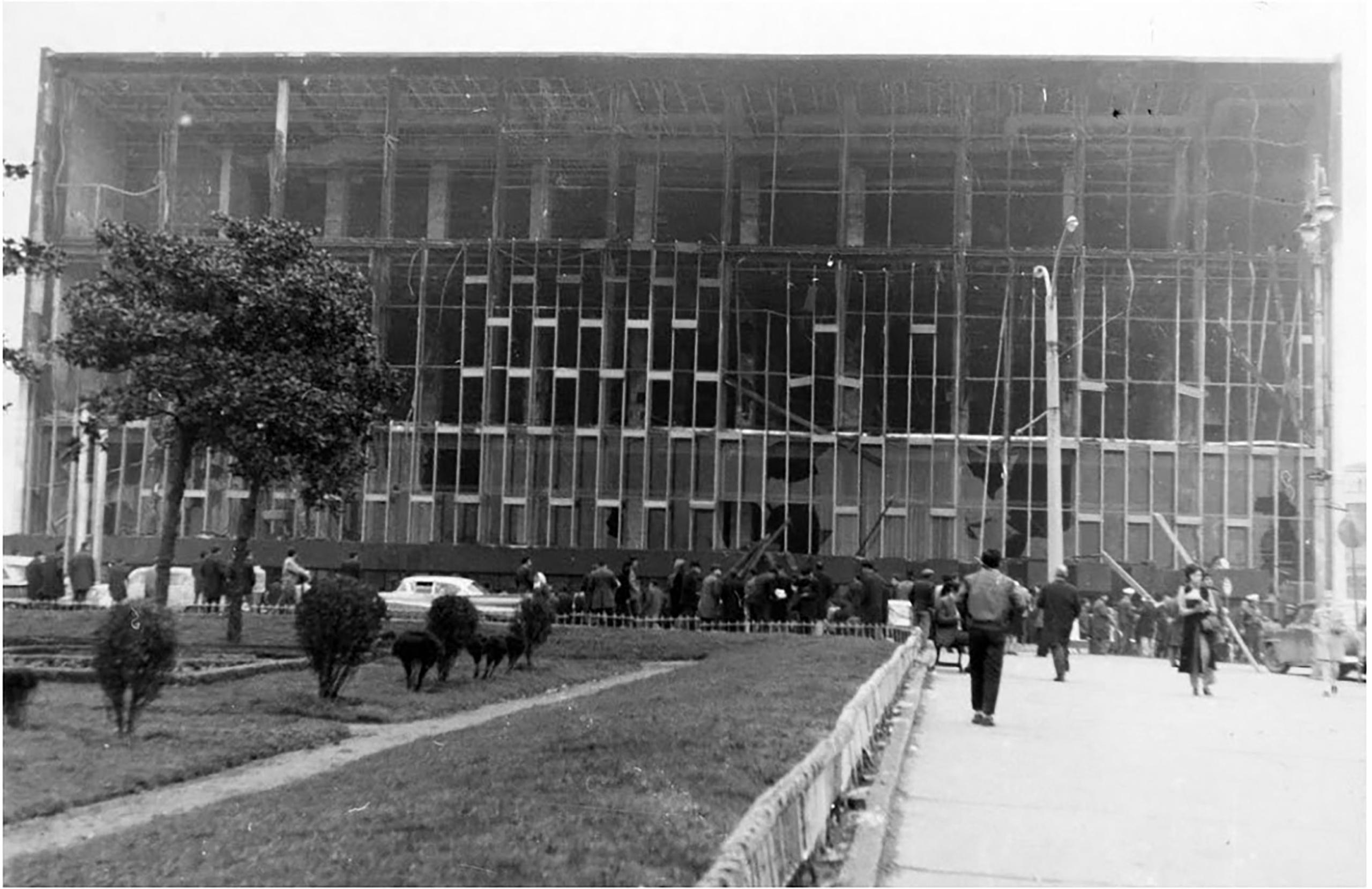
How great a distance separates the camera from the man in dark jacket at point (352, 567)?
1098 centimetres

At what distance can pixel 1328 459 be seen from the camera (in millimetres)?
13859

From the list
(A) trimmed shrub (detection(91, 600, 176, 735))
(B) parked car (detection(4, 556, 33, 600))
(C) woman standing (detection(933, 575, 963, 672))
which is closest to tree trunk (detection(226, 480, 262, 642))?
(B) parked car (detection(4, 556, 33, 600))

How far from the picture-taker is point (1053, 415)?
60.3 feet

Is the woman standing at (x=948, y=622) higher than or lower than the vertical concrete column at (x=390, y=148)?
lower

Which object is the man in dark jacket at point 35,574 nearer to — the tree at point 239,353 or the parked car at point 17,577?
the parked car at point 17,577

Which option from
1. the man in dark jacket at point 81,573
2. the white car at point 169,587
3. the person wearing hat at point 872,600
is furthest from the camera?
the person wearing hat at point 872,600

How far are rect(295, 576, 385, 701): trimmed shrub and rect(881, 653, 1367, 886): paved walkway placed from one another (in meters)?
4.38

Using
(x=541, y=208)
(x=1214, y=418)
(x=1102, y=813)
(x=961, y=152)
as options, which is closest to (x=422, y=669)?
(x=541, y=208)

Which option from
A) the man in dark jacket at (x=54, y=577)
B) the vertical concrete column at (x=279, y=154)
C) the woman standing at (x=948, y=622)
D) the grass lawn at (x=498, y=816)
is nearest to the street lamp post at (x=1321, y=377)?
the woman standing at (x=948, y=622)

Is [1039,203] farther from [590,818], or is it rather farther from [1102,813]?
[590,818]

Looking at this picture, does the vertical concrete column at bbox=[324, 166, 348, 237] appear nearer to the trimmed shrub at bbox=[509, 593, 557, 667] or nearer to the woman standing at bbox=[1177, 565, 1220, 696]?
the trimmed shrub at bbox=[509, 593, 557, 667]

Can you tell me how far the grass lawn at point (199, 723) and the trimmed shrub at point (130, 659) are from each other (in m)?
0.17

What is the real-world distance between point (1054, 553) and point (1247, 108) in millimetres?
7582

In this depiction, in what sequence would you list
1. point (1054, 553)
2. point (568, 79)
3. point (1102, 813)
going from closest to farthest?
point (1102, 813) → point (568, 79) → point (1054, 553)
